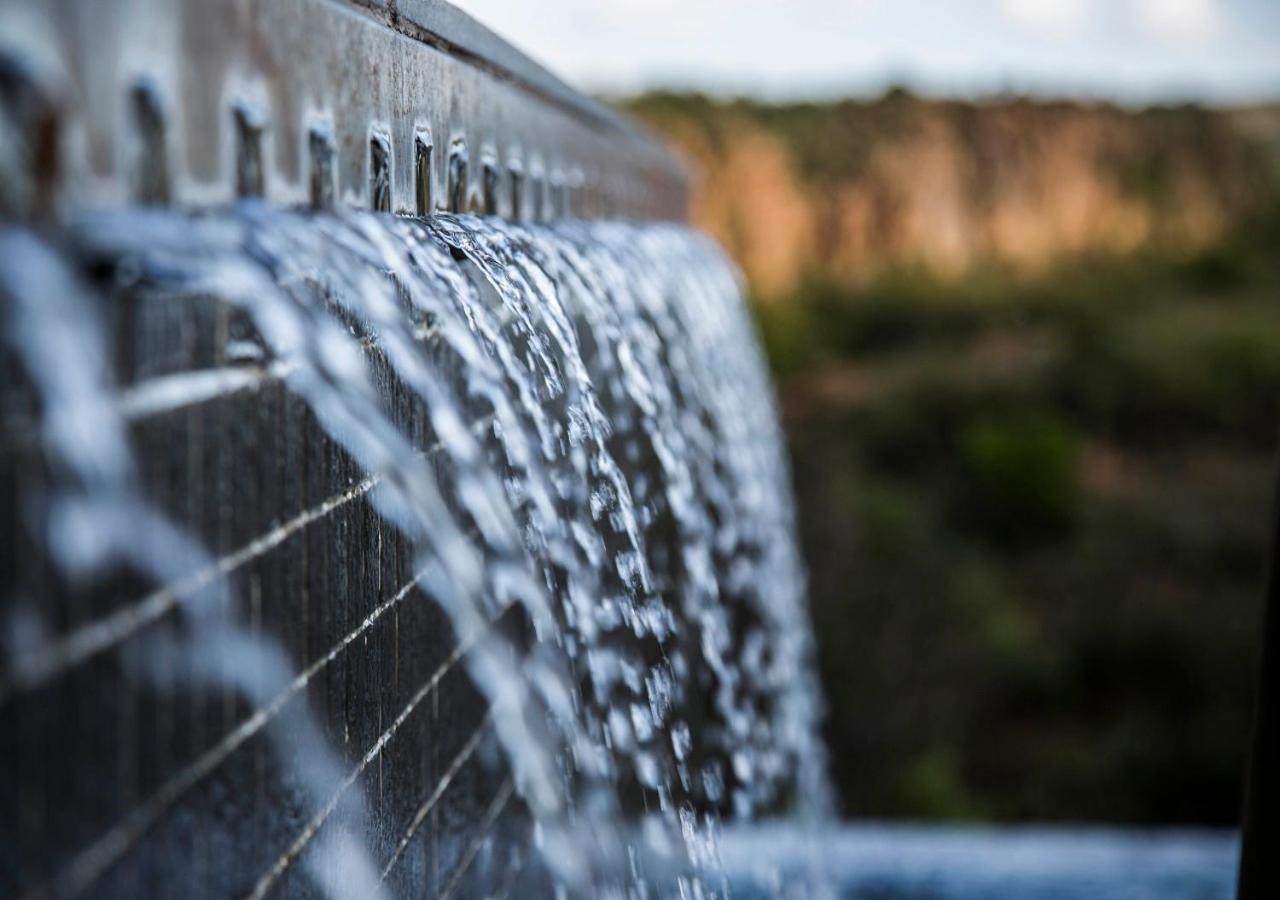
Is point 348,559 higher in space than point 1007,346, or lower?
higher

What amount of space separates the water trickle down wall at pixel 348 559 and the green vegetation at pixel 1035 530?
209 inches

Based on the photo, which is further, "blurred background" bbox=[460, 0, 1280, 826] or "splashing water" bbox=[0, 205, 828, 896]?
"blurred background" bbox=[460, 0, 1280, 826]

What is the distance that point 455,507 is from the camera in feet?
6.75

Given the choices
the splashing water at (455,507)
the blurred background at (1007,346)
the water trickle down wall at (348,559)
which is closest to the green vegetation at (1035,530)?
the blurred background at (1007,346)

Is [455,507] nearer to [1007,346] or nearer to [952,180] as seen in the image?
[1007,346]

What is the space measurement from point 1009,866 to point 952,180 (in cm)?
1842

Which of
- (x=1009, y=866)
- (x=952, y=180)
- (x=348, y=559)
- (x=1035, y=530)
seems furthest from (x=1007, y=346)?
(x=348, y=559)

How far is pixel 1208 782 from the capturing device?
8164mm

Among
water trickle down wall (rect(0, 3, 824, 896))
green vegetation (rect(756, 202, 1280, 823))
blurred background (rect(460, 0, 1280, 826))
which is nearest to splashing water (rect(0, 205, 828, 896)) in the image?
water trickle down wall (rect(0, 3, 824, 896))

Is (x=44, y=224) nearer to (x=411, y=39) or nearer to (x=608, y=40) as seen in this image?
(x=411, y=39)

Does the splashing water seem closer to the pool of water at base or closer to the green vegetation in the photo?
the pool of water at base

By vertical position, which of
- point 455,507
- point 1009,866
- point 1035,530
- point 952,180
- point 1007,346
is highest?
point 952,180

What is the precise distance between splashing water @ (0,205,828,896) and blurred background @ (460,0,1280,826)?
0.60 m

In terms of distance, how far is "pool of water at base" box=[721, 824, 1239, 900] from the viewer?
4.22 meters
